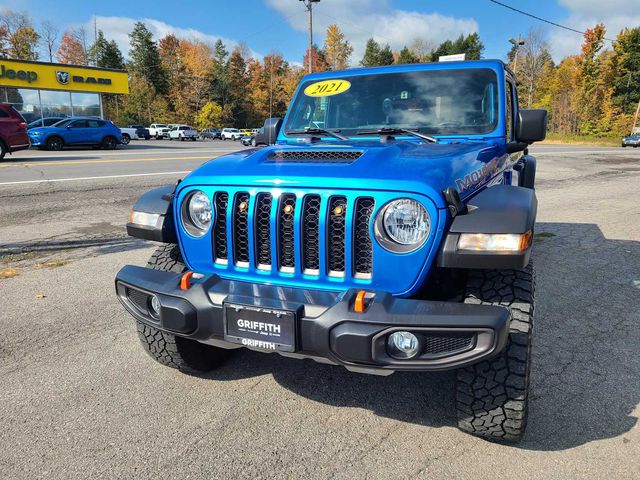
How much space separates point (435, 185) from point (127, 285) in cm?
164

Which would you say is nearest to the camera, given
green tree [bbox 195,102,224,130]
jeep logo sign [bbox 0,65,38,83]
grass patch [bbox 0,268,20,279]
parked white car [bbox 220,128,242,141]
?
grass patch [bbox 0,268,20,279]

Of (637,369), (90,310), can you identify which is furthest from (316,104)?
(637,369)

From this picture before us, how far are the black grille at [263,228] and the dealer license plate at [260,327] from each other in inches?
13.1

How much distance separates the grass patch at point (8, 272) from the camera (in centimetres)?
492

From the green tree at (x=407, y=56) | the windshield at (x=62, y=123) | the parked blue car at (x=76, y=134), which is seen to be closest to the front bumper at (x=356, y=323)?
the parked blue car at (x=76, y=134)

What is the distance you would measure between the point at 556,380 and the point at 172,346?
2.33m

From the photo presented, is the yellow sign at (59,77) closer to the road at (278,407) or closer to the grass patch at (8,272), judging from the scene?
the grass patch at (8,272)

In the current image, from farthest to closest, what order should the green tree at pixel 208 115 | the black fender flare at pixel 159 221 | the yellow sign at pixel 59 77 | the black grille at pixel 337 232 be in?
the green tree at pixel 208 115 → the yellow sign at pixel 59 77 → the black fender flare at pixel 159 221 → the black grille at pixel 337 232

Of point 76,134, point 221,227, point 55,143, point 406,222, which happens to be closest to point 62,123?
point 76,134

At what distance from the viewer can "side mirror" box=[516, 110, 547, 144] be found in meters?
3.47

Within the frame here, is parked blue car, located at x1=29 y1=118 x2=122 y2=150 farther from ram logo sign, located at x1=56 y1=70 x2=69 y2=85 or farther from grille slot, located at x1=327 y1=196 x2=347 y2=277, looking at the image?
grille slot, located at x1=327 y1=196 x2=347 y2=277

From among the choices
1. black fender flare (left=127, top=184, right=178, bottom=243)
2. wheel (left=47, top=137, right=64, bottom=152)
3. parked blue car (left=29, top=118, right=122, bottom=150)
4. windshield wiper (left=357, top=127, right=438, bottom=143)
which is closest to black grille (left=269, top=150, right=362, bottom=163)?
black fender flare (left=127, top=184, right=178, bottom=243)

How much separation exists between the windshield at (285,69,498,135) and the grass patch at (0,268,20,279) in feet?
10.9

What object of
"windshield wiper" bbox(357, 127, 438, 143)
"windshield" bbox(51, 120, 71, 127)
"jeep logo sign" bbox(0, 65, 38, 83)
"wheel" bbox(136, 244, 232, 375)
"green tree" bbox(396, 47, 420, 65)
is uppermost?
"green tree" bbox(396, 47, 420, 65)
